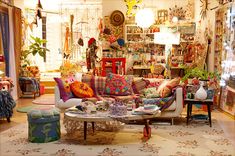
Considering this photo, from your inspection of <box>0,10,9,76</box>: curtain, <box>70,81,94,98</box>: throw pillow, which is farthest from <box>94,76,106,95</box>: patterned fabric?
<box>0,10,9,76</box>: curtain

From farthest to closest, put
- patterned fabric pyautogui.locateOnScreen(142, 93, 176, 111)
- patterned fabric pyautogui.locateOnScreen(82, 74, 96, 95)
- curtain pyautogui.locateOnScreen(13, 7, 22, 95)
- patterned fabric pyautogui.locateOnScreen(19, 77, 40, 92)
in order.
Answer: patterned fabric pyautogui.locateOnScreen(19, 77, 40, 92) → curtain pyautogui.locateOnScreen(13, 7, 22, 95) → patterned fabric pyautogui.locateOnScreen(82, 74, 96, 95) → patterned fabric pyautogui.locateOnScreen(142, 93, 176, 111)

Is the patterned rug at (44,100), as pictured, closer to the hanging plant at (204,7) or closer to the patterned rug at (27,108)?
the patterned rug at (27,108)

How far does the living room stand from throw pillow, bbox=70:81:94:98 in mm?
18

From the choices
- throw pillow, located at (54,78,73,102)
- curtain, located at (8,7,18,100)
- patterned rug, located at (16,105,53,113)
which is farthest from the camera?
curtain, located at (8,7,18,100)

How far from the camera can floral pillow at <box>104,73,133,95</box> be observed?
6105 mm

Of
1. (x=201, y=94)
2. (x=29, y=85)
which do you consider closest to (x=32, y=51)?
(x=29, y=85)

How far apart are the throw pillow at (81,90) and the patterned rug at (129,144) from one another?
2.77 ft

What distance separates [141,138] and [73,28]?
653 cm

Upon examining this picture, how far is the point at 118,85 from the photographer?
6.12m

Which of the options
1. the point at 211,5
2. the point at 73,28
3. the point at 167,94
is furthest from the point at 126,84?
the point at 73,28

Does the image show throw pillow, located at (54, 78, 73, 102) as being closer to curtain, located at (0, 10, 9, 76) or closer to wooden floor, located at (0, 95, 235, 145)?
wooden floor, located at (0, 95, 235, 145)

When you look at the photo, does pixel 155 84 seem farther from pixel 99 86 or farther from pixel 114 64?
pixel 114 64

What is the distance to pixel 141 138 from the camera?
4723mm

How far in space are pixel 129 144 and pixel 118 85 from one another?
1.86 meters
